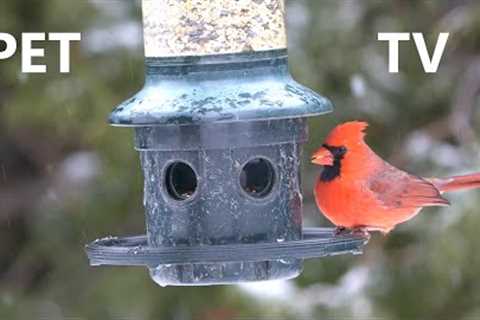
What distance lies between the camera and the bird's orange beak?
5062 mm

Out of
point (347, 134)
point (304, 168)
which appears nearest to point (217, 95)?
point (347, 134)

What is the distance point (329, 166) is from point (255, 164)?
0.35m

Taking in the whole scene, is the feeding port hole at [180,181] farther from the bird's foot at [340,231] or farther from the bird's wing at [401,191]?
the bird's wing at [401,191]

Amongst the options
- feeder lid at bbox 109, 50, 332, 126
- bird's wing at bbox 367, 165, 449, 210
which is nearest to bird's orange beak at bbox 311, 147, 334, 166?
bird's wing at bbox 367, 165, 449, 210

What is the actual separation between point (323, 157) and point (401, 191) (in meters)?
0.35

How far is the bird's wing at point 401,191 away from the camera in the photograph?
5230 millimetres

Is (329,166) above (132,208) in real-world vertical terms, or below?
above

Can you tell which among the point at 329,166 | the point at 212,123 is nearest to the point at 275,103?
the point at 212,123

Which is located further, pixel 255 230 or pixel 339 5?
pixel 339 5

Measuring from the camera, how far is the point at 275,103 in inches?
182

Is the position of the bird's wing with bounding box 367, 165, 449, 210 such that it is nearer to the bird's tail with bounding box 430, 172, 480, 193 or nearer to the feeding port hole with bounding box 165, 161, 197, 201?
the bird's tail with bounding box 430, 172, 480, 193

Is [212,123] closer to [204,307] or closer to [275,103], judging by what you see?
[275,103]

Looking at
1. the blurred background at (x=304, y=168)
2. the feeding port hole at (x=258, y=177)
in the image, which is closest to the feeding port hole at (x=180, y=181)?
the feeding port hole at (x=258, y=177)

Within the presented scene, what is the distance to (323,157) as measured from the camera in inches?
199
